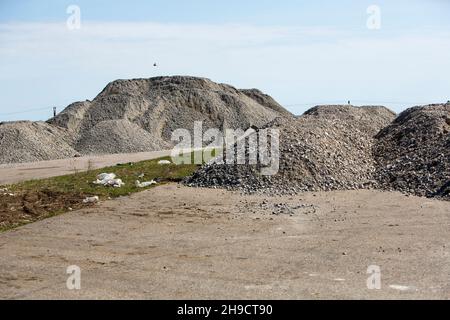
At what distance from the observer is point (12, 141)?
40.4 meters

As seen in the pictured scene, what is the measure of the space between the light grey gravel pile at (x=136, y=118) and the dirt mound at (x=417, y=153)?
875 inches

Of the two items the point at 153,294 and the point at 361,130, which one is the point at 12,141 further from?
the point at 153,294

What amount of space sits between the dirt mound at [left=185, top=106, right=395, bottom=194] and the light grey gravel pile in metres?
20.3

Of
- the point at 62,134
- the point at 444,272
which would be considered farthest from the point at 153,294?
the point at 62,134

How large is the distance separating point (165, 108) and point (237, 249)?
42.3 metres

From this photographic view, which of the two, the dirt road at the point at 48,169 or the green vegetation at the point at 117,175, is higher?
the green vegetation at the point at 117,175

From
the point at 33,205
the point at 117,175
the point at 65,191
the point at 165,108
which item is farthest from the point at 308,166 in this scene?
the point at 165,108

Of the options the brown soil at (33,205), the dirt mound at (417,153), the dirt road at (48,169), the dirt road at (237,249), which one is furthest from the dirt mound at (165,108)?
the dirt road at (237,249)

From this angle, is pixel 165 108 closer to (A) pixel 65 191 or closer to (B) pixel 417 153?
(A) pixel 65 191

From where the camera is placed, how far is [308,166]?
73.2 feet

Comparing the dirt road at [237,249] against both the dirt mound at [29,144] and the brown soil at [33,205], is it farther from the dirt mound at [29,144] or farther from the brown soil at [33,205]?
the dirt mound at [29,144]

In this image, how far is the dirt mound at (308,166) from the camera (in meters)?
21.5

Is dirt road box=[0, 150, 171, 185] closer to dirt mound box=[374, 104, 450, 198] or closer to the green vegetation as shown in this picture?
the green vegetation

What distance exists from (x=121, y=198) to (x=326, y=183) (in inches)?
Answer: 290
